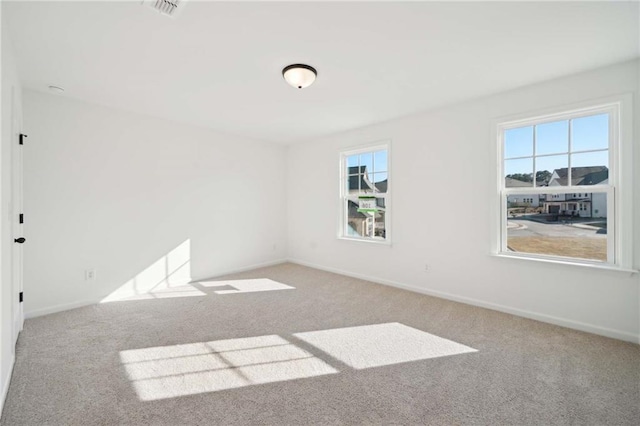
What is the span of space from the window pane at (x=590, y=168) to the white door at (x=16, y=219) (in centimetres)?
512

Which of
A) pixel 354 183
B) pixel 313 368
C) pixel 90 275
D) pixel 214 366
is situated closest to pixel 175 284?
pixel 90 275

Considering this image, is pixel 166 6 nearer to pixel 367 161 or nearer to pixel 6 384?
pixel 6 384

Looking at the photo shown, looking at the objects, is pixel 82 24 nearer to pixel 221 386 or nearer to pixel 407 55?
pixel 407 55

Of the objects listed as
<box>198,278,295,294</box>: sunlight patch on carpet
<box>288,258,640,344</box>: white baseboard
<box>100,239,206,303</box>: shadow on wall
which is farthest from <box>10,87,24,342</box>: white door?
<box>288,258,640,344</box>: white baseboard

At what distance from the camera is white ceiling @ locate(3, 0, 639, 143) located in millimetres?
1910

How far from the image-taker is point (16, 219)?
2516 millimetres

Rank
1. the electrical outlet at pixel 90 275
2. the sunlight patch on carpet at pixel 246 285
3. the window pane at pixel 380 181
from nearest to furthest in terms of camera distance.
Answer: the electrical outlet at pixel 90 275, the sunlight patch on carpet at pixel 246 285, the window pane at pixel 380 181

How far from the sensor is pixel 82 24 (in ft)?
6.63

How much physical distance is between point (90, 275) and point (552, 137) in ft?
18.4

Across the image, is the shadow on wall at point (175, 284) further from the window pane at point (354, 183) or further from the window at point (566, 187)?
the window at point (566, 187)

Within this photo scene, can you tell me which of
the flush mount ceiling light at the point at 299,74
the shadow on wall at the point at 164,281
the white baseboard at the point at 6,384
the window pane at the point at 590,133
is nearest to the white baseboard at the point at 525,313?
the window pane at the point at 590,133

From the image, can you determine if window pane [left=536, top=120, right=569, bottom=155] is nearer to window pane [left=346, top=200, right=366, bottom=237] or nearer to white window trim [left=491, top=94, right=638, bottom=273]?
white window trim [left=491, top=94, right=638, bottom=273]

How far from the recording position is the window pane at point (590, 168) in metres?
2.73

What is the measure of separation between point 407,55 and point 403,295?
2.90 meters
